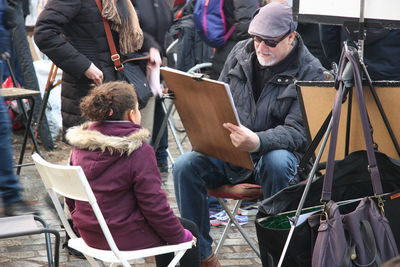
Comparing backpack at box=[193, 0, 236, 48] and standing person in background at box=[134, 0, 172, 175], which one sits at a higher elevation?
standing person in background at box=[134, 0, 172, 175]

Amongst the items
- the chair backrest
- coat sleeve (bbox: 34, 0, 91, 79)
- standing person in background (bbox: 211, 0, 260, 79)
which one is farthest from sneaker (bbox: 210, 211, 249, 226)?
the chair backrest

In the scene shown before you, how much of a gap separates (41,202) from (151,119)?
1065 millimetres

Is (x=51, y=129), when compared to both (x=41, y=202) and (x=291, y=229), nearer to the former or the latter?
(x=41, y=202)

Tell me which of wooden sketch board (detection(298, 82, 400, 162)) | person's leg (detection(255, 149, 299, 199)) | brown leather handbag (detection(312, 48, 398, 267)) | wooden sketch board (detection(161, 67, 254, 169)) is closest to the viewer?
brown leather handbag (detection(312, 48, 398, 267))

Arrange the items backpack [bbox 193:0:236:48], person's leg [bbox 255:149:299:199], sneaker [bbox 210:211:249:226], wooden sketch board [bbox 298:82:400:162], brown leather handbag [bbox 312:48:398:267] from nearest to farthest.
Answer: brown leather handbag [bbox 312:48:398:267]
wooden sketch board [bbox 298:82:400:162]
person's leg [bbox 255:149:299:199]
sneaker [bbox 210:211:249:226]
backpack [bbox 193:0:236:48]

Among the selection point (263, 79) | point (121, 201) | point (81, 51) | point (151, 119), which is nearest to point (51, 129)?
point (151, 119)

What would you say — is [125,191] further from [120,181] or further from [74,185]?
[74,185]

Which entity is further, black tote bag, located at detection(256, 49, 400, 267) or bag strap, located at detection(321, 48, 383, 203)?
black tote bag, located at detection(256, 49, 400, 267)

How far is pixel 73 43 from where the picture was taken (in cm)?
543

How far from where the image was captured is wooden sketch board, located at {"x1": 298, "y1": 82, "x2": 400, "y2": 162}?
11.4ft

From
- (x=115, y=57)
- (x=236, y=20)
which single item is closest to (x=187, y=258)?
(x=115, y=57)

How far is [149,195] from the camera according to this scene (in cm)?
350

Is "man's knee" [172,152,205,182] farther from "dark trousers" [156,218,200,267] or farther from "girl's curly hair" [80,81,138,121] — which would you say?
"girl's curly hair" [80,81,138,121]

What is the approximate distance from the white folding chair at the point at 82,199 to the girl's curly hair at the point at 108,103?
0.33 meters
